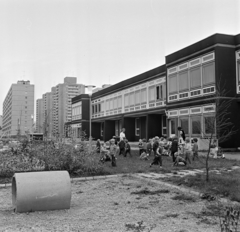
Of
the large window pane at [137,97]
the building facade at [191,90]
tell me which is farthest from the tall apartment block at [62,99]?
the building facade at [191,90]

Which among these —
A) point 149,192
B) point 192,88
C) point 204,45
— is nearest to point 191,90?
point 192,88

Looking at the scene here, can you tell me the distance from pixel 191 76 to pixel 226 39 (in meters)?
4.33

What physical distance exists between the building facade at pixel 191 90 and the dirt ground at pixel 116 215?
318 inches

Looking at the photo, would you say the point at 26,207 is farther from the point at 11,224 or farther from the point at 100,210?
the point at 100,210

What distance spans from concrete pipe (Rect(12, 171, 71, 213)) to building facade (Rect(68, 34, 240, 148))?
9707 millimetres

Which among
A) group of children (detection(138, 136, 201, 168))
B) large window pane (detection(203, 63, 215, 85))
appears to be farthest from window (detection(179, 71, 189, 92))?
group of children (detection(138, 136, 201, 168))

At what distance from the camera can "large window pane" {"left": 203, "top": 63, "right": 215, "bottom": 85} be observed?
23.8 meters

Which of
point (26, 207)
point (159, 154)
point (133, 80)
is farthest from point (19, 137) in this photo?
point (133, 80)

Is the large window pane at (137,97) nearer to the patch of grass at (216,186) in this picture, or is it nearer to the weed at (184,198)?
the patch of grass at (216,186)

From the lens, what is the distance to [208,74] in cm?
2430

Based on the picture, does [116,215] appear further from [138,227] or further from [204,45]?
[204,45]

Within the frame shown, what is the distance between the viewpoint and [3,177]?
11352mm

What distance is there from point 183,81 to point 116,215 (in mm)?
22557

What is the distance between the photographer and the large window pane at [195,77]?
25398 millimetres
